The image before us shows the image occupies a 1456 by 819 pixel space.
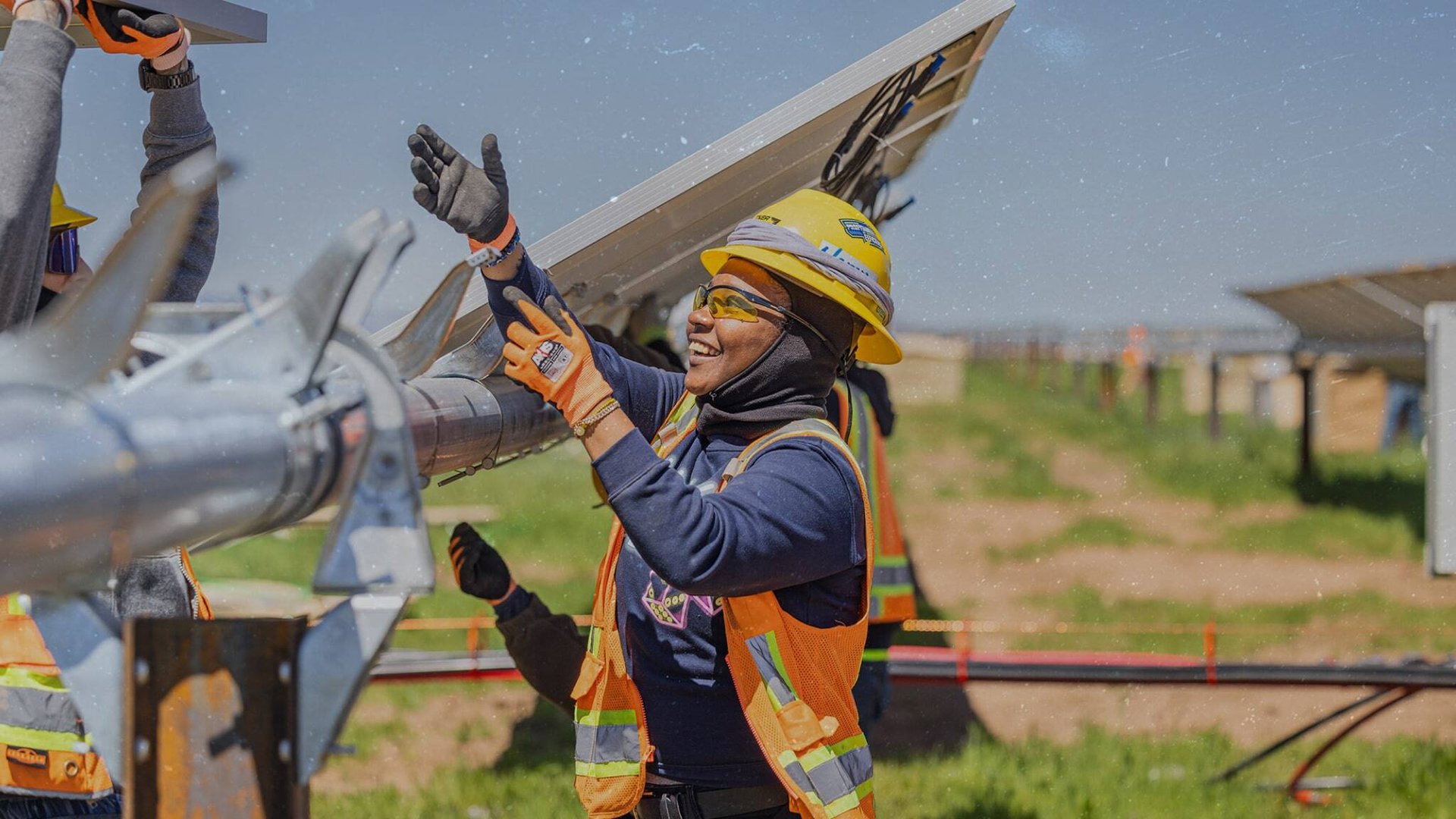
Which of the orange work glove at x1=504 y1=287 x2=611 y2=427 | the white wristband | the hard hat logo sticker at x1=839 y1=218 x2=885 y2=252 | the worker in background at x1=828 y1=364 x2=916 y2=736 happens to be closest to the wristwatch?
the white wristband

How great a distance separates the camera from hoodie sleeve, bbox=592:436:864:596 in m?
2.01

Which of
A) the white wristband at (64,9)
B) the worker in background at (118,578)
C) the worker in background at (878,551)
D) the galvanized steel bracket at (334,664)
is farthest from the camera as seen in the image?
the worker in background at (878,551)

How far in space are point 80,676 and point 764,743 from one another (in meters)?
1.30

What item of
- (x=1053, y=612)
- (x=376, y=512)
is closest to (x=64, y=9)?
(x=376, y=512)

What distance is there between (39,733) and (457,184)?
123 cm

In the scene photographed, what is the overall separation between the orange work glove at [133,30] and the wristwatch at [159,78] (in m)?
0.09

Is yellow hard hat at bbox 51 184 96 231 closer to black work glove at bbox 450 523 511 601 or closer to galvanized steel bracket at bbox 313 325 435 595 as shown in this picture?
black work glove at bbox 450 523 511 601

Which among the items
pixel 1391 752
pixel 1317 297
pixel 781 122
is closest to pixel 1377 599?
pixel 1317 297

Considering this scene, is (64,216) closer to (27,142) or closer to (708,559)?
(27,142)

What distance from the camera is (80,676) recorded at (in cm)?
116

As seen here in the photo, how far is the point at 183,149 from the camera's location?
247 cm

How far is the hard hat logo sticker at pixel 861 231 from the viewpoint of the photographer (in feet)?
8.16

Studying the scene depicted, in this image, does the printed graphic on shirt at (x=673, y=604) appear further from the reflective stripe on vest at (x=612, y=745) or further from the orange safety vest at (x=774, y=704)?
the reflective stripe on vest at (x=612, y=745)

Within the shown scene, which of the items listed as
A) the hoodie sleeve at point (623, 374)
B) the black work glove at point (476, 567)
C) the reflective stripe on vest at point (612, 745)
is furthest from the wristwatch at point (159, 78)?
the reflective stripe on vest at point (612, 745)
